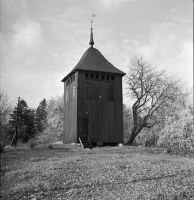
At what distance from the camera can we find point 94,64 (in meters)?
27.8

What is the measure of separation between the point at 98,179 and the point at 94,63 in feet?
58.4

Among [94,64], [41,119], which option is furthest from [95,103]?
[41,119]

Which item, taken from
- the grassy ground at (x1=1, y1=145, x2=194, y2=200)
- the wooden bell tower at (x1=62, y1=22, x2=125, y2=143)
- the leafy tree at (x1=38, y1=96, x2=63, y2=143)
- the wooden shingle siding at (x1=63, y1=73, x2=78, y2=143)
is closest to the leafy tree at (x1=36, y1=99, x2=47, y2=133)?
the leafy tree at (x1=38, y1=96, x2=63, y2=143)

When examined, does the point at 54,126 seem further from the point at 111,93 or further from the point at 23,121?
the point at 111,93

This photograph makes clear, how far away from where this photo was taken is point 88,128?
83.8 feet

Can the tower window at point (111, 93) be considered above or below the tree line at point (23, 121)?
above

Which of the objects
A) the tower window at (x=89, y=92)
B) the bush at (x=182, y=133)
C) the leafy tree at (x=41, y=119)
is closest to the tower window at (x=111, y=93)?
the tower window at (x=89, y=92)

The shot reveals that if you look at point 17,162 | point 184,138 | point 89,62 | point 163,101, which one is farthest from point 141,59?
point 17,162

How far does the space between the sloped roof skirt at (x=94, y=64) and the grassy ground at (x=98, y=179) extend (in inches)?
499

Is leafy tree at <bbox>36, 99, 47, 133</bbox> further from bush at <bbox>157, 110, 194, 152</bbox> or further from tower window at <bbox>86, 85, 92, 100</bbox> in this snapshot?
bush at <bbox>157, 110, 194, 152</bbox>

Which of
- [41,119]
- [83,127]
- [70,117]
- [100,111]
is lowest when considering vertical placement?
[83,127]

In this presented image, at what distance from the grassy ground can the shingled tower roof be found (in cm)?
1266

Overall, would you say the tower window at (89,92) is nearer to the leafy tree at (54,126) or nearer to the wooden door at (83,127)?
the wooden door at (83,127)

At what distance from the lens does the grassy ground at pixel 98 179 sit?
1011 centimetres
